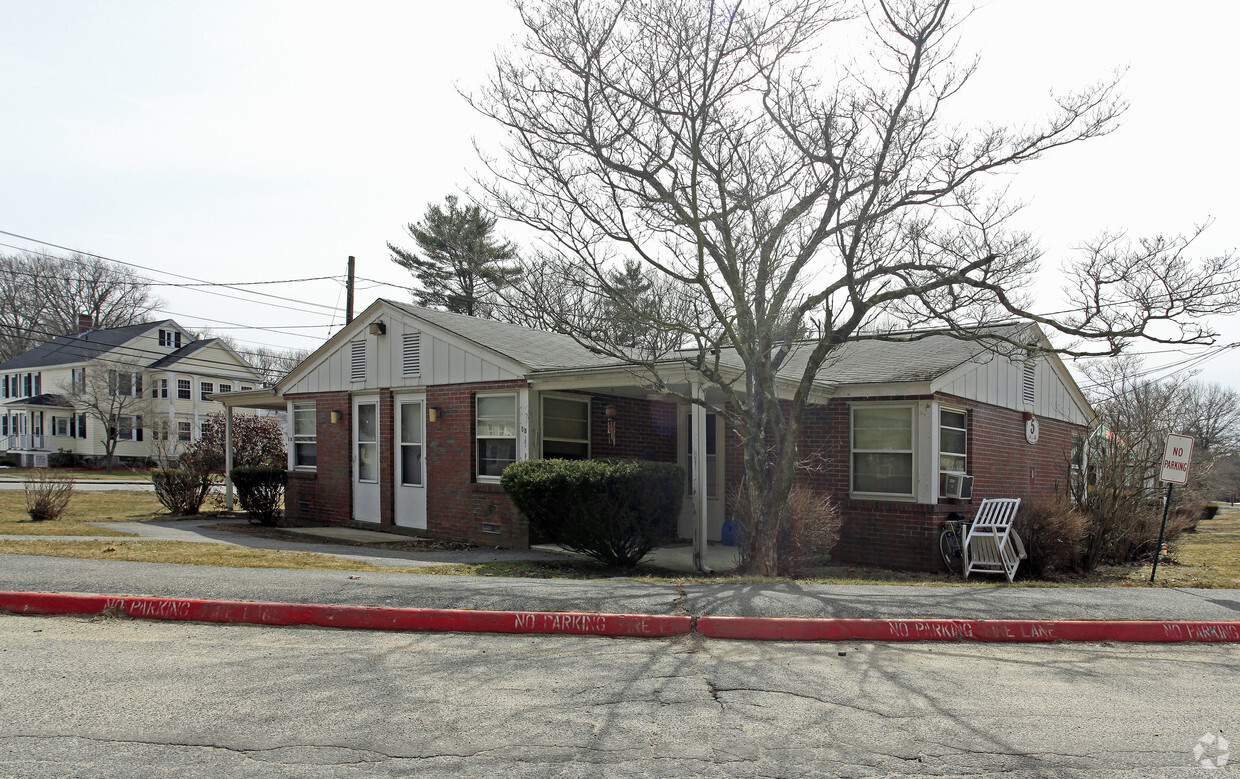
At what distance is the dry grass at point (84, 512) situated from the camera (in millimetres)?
13859

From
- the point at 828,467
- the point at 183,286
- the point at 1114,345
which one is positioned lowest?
the point at 828,467

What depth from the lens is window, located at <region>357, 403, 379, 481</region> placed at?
15.7 metres

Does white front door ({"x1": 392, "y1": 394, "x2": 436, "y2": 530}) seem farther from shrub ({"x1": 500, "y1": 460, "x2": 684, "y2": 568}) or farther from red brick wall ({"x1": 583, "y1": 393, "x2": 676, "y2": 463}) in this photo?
shrub ({"x1": 500, "y1": 460, "x2": 684, "y2": 568})

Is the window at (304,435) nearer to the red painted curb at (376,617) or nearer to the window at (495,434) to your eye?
the window at (495,434)

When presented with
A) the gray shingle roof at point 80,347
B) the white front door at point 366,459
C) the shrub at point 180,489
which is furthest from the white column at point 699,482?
the gray shingle roof at point 80,347

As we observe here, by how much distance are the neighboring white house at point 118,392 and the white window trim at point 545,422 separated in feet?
113

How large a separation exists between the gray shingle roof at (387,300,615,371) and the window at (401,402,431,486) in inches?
63.9

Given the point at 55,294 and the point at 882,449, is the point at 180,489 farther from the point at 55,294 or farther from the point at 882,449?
the point at 55,294

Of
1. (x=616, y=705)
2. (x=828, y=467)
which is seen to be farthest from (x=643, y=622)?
(x=828, y=467)

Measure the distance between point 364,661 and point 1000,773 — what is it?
419 centimetres

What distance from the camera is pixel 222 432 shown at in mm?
22609

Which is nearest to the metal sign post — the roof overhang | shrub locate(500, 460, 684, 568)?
shrub locate(500, 460, 684, 568)

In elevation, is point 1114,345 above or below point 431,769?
above

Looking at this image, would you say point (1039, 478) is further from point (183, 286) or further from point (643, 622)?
point (183, 286)
